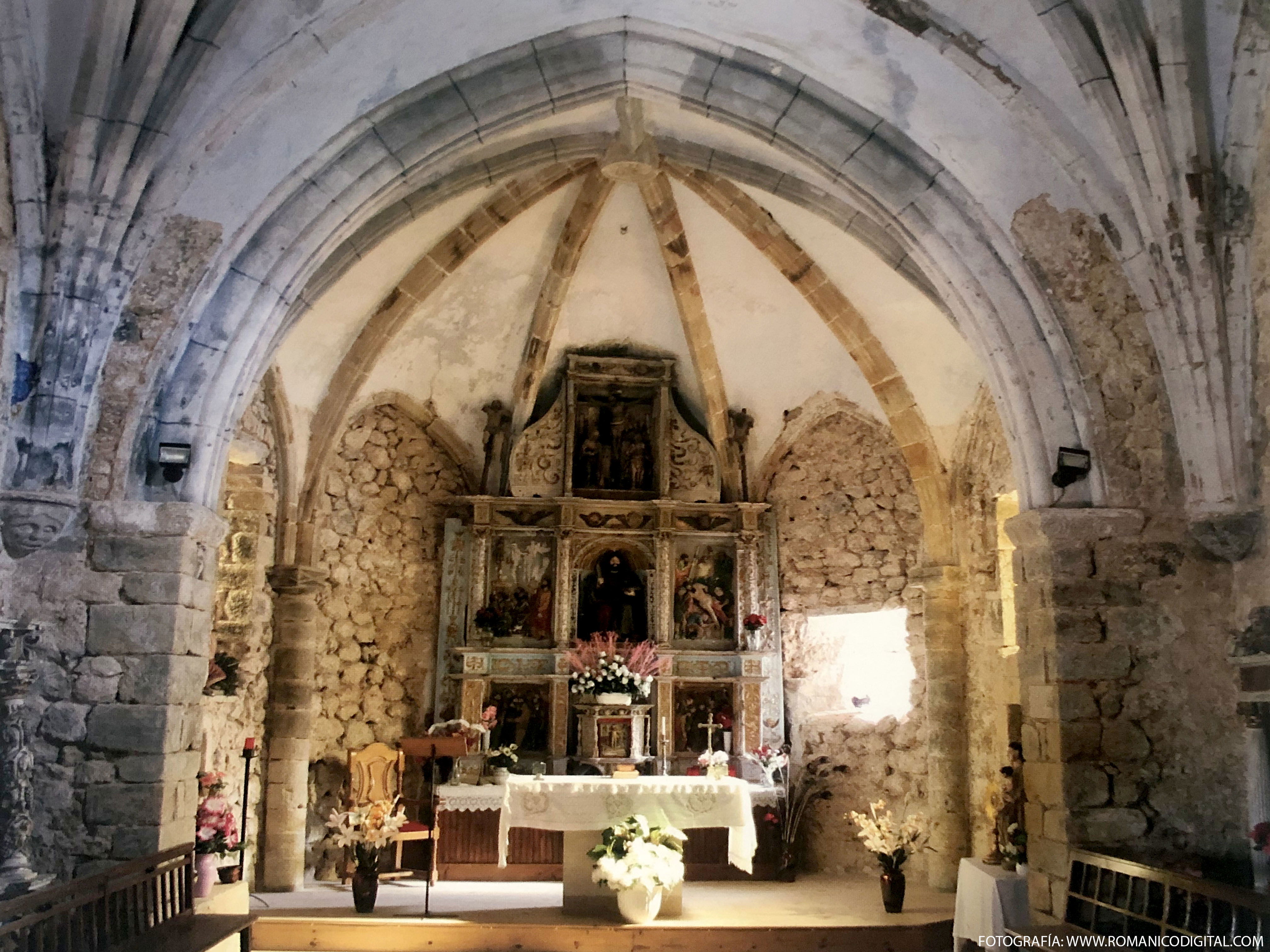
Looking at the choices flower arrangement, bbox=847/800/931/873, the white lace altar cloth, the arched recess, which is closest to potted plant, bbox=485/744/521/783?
the white lace altar cloth

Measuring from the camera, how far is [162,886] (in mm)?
4961

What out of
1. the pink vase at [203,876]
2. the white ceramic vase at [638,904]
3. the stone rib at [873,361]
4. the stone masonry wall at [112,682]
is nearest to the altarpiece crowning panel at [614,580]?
the stone rib at [873,361]

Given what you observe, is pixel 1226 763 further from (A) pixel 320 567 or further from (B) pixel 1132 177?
(A) pixel 320 567

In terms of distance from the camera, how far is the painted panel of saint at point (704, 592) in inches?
389

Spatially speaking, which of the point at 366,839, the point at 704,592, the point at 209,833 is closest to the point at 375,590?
the point at 366,839

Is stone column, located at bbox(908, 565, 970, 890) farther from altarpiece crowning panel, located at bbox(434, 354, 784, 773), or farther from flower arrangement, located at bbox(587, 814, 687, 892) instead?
flower arrangement, located at bbox(587, 814, 687, 892)

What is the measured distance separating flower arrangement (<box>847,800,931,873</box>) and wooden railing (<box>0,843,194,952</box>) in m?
4.34

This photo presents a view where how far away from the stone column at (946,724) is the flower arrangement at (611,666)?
2.35 m

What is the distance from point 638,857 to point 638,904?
1.00ft

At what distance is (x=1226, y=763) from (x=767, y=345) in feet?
17.9

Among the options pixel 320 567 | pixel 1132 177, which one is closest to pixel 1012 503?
pixel 1132 177

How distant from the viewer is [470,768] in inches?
359

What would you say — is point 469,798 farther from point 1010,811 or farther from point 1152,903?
point 1152,903

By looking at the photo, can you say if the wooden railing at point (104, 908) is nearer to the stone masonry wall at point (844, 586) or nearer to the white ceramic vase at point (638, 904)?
the white ceramic vase at point (638, 904)
